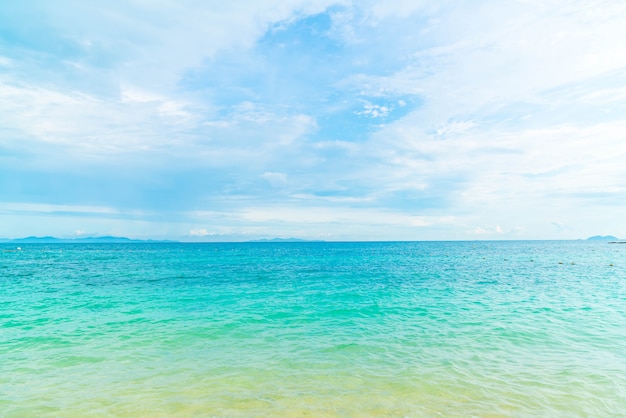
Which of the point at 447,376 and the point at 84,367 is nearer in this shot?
the point at 447,376

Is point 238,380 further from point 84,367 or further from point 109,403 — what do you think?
point 84,367

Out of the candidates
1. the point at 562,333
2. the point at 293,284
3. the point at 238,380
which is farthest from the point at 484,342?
the point at 293,284

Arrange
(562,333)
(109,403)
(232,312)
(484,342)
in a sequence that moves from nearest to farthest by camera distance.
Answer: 1. (109,403)
2. (484,342)
3. (562,333)
4. (232,312)

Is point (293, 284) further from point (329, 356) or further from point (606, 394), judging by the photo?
point (606, 394)

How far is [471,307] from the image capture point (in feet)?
75.3

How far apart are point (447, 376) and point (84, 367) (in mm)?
12462

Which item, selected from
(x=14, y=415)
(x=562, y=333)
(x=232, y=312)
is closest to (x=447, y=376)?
(x=562, y=333)

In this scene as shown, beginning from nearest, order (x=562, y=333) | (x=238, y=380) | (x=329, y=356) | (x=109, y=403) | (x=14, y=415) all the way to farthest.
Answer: (x=14, y=415) → (x=109, y=403) → (x=238, y=380) → (x=329, y=356) → (x=562, y=333)

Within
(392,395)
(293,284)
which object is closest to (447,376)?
(392,395)

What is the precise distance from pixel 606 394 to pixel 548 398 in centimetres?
181

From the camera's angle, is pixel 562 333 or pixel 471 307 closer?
pixel 562 333

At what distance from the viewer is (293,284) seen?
3566 centimetres

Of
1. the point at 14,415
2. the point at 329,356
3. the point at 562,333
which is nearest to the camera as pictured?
the point at 14,415

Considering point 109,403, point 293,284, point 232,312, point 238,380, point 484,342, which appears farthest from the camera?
point 293,284
